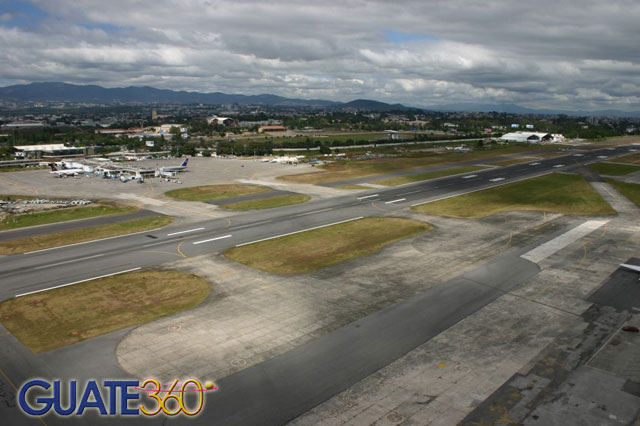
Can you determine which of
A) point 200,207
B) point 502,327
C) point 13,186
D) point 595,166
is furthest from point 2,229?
point 595,166

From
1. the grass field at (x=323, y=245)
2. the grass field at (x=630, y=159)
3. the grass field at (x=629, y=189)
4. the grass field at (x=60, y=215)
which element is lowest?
the grass field at (x=60, y=215)

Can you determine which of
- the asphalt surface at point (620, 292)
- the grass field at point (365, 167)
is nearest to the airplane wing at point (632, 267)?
the asphalt surface at point (620, 292)

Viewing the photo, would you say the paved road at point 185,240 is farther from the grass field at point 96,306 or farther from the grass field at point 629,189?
the grass field at point 629,189

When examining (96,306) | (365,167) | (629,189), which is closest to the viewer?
(96,306)

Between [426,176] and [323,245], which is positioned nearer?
[323,245]

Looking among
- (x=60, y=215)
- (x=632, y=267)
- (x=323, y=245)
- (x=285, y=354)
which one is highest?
(x=632, y=267)

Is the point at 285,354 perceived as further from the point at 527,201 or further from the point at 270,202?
the point at 527,201

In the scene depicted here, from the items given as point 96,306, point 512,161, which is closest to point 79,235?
point 96,306

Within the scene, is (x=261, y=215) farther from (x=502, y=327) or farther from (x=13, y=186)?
(x=13, y=186)
